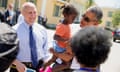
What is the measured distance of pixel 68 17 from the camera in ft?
13.6

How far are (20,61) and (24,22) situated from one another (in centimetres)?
54

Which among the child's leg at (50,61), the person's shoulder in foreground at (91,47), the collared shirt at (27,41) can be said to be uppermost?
the person's shoulder in foreground at (91,47)

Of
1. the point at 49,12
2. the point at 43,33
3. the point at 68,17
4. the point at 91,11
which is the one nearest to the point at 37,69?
the point at 43,33

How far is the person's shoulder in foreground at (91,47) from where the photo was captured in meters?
2.27

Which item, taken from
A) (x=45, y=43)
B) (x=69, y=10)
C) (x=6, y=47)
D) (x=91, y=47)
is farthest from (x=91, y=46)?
(x=45, y=43)

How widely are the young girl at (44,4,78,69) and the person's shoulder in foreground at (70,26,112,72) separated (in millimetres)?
1767

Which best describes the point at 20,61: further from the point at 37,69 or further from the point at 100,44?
the point at 100,44

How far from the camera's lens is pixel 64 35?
4195mm

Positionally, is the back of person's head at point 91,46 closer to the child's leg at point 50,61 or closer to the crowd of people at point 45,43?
the crowd of people at point 45,43

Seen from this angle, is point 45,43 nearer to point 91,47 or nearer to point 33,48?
point 33,48

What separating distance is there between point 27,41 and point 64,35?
1.75ft

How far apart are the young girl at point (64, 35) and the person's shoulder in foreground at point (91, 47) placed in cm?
177

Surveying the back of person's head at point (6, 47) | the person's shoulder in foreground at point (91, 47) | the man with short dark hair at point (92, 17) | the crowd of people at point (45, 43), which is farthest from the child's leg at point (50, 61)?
the back of person's head at point (6, 47)

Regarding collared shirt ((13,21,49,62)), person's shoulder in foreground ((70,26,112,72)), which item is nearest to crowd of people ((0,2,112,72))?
collared shirt ((13,21,49,62))
